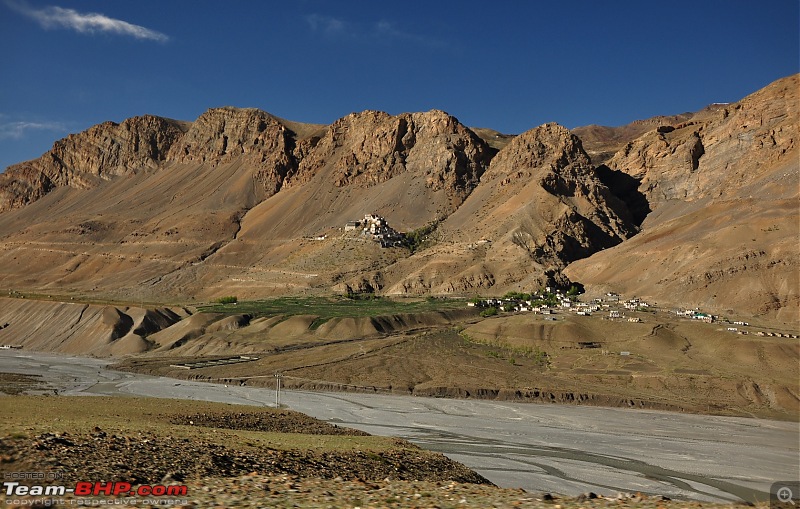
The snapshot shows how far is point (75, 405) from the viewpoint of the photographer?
38.5 m

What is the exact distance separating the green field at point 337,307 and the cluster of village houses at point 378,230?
31085 mm

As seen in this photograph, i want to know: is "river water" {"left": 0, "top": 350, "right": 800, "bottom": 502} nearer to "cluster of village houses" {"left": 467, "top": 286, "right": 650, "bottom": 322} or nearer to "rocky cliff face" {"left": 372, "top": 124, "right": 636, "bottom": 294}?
"cluster of village houses" {"left": 467, "top": 286, "right": 650, "bottom": 322}

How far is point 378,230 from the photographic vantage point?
15750cm

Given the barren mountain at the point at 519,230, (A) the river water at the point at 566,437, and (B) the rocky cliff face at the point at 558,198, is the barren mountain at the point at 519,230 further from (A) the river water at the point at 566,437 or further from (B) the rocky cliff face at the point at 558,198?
(A) the river water at the point at 566,437

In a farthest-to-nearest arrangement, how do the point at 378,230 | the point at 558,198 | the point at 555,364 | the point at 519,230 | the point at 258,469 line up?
the point at 378,230 → the point at 558,198 → the point at 519,230 → the point at 555,364 → the point at 258,469

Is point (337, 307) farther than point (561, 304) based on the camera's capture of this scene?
Yes

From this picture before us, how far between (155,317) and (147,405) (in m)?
70.2

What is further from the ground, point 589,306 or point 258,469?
point 589,306

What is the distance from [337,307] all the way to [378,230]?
48.1m

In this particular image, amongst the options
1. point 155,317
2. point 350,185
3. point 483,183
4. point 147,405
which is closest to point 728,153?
point 483,183

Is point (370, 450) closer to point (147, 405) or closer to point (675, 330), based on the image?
point (147, 405)

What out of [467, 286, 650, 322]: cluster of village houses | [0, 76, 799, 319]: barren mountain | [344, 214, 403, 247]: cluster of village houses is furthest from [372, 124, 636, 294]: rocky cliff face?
[344, 214, 403, 247]: cluster of village houses

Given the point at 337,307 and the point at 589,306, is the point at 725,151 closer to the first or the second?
the point at 589,306

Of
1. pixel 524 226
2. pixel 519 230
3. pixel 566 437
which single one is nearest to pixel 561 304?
pixel 519 230
